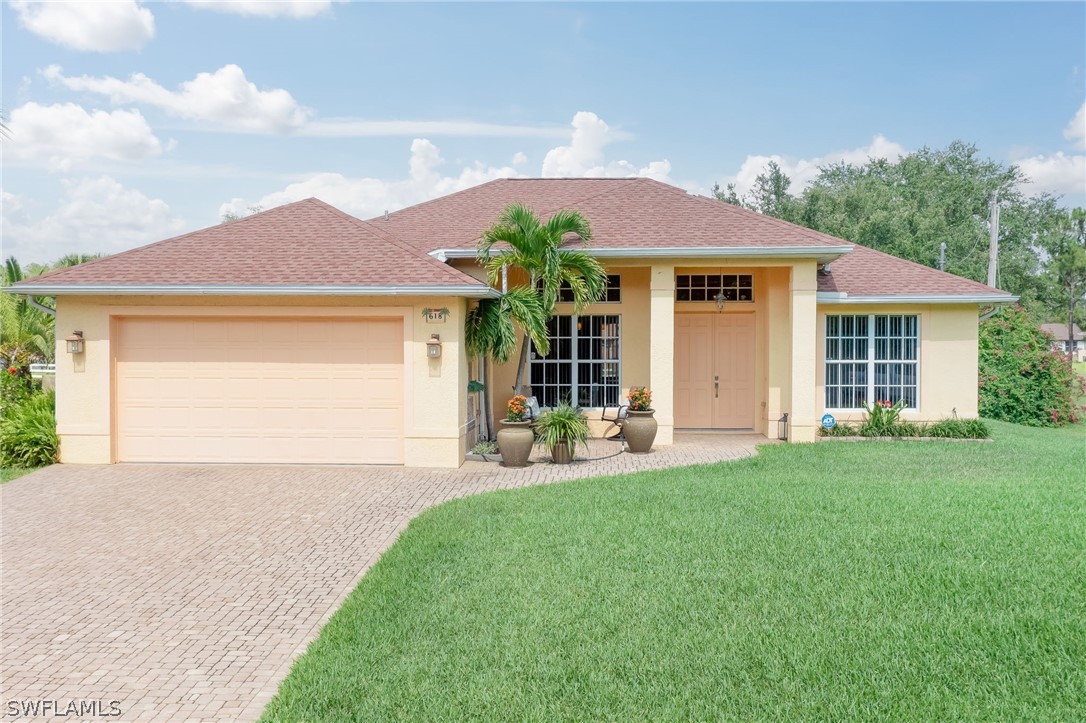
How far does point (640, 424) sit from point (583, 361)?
8.15 feet

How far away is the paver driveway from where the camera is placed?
4.32 metres

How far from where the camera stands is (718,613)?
5016mm

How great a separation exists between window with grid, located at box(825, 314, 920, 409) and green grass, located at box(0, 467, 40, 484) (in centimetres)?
1438

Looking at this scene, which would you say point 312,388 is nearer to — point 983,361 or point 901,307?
point 901,307

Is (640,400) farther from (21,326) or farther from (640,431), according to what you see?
(21,326)

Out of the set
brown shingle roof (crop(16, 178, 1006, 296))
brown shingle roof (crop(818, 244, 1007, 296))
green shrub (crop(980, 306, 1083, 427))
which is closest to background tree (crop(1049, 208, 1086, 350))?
green shrub (crop(980, 306, 1083, 427))

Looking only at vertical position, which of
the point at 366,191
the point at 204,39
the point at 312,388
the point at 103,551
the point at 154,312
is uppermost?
the point at 366,191

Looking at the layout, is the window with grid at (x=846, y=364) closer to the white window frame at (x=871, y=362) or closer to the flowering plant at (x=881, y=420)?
the white window frame at (x=871, y=362)

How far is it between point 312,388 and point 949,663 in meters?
9.50

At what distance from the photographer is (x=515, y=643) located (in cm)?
458

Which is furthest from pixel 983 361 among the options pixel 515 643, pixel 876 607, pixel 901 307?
pixel 515 643

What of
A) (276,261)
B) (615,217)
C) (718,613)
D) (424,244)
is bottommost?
(718,613)

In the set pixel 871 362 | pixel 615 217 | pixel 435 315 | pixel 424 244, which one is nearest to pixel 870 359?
pixel 871 362

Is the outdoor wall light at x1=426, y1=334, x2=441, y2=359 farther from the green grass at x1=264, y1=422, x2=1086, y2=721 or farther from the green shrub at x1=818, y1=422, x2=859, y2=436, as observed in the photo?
the green shrub at x1=818, y1=422, x2=859, y2=436
